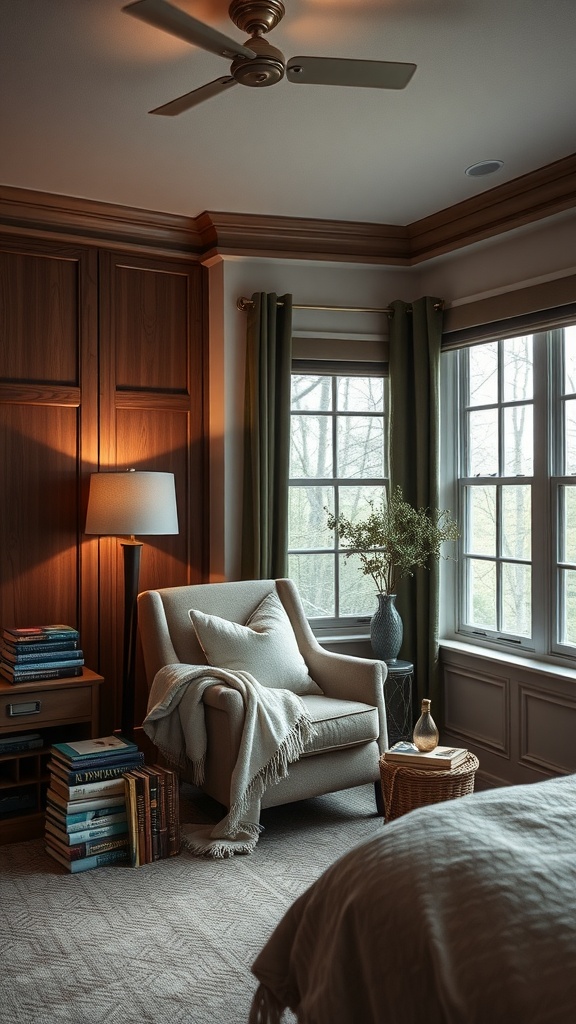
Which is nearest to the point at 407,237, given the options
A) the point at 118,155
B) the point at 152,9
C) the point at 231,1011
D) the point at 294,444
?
the point at 294,444

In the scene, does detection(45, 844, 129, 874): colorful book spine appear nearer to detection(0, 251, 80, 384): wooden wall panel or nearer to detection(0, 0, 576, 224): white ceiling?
detection(0, 251, 80, 384): wooden wall panel

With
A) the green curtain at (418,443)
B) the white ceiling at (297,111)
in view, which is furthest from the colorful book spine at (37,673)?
the white ceiling at (297,111)

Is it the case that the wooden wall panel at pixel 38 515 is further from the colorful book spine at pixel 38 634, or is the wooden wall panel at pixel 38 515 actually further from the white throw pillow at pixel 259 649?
the white throw pillow at pixel 259 649

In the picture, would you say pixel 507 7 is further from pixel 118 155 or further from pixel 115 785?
pixel 115 785

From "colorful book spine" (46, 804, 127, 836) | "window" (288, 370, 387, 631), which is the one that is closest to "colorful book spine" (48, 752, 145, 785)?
"colorful book spine" (46, 804, 127, 836)

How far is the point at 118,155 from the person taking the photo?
3.56 meters

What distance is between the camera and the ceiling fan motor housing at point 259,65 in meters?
2.51

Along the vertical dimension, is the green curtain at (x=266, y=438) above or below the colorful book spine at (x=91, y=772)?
above

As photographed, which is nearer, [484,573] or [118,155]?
[118,155]

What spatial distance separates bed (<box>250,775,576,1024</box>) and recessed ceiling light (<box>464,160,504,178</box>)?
9.05 feet

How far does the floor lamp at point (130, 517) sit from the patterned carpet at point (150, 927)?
2.63 ft

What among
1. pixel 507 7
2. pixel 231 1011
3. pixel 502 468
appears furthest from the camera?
pixel 502 468

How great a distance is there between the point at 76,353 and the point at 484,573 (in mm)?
2396

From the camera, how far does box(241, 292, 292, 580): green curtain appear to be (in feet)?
14.4
